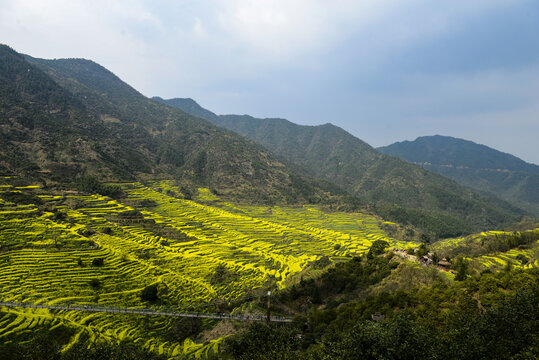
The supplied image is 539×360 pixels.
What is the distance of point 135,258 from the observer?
58875 mm

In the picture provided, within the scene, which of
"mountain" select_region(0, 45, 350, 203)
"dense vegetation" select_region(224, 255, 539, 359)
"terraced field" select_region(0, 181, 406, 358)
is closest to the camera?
"dense vegetation" select_region(224, 255, 539, 359)

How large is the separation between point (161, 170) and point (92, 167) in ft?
186

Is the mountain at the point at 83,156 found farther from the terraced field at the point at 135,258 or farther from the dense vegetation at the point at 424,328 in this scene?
the dense vegetation at the point at 424,328

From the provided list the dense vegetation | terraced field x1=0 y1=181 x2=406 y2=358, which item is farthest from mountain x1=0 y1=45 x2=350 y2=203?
the dense vegetation

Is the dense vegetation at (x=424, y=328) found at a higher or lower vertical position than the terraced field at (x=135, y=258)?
higher

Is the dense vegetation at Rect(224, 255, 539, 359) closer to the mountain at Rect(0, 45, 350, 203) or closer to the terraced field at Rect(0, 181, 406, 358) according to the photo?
the terraced field at Rect(0, 181, 406, 358)

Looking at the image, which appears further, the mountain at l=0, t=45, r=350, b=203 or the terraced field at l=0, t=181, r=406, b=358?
the mountain at l=0, t=45, r=350, b=203

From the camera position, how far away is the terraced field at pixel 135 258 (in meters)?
39.8

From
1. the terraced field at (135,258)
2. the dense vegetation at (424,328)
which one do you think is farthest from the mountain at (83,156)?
the dense vegetation at (424,328)

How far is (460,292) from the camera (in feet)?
102

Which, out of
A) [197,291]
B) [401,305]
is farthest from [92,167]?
[401,305]

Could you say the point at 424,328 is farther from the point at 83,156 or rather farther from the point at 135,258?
the point at 83,156

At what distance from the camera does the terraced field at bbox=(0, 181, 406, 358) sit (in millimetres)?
39781

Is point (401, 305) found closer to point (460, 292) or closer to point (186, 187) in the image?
point (460, 292)
